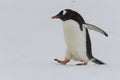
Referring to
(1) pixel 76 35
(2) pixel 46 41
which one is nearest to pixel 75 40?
(1) pixel 76 35

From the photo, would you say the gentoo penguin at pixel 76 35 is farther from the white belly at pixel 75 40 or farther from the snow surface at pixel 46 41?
the snow surface at pixel 46 41

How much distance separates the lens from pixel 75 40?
559 cm

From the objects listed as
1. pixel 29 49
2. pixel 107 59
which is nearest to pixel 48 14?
pixel 29 49

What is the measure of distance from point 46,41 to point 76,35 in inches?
98.1

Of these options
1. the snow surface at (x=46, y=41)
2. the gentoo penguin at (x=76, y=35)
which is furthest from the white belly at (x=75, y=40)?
the snow surface at (x=46, y=41)

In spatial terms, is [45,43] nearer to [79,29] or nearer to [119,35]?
[119,35]

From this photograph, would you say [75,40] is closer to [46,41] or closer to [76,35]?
[76,35]

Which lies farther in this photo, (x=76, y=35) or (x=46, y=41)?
(x=46, y=41)

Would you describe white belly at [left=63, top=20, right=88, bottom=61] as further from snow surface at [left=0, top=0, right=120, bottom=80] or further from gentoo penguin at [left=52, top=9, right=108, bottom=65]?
snow surface at [left=0, top=0, right=120, bottom=80]

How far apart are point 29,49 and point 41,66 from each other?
165cm

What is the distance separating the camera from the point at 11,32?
29.2ft

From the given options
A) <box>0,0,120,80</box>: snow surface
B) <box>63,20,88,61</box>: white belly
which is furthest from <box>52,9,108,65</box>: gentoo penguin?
<box>0,0,120,80</box>: snow surface

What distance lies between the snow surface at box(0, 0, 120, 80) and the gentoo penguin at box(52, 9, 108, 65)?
4.3 inches

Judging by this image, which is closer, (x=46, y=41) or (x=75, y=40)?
(x=75, y=40)
